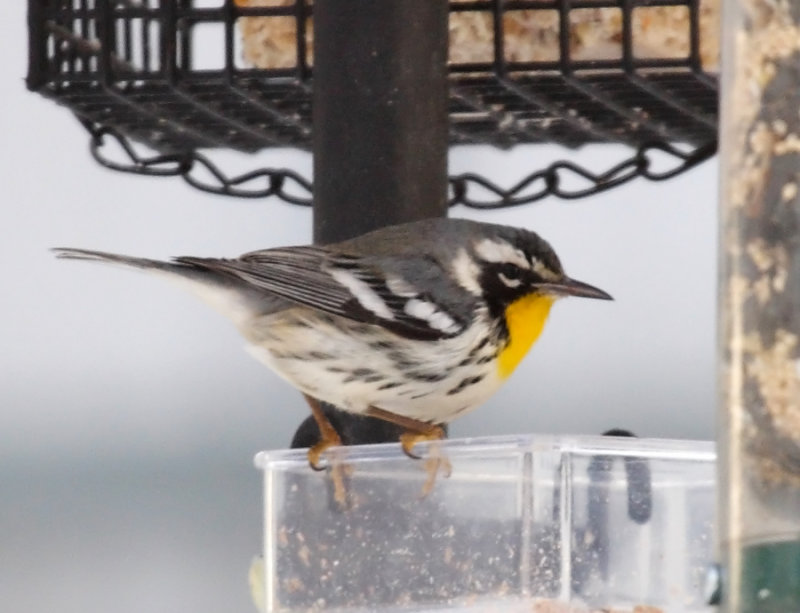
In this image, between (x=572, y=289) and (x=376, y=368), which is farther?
(x=572, y=289)

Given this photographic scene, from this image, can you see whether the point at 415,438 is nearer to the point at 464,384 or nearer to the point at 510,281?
the point at 464,384

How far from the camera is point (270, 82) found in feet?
8.93

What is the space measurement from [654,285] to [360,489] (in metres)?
2.96

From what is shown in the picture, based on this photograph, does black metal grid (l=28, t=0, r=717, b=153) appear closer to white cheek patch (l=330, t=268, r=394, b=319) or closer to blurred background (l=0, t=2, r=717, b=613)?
white cheek patch (l=330, t=268, r=394, b=319)

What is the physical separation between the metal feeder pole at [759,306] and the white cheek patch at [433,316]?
920 mm

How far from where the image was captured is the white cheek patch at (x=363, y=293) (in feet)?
9.22

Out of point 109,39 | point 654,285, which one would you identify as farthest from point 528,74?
point 654,285

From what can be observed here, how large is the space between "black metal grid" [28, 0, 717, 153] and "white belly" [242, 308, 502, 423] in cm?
39

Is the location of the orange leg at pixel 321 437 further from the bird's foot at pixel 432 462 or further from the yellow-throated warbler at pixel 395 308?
the bird's foot at pixel 432 462

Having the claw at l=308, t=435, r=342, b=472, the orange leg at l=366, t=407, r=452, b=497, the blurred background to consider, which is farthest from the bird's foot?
the blurred background

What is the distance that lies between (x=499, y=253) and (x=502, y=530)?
69 centimetres

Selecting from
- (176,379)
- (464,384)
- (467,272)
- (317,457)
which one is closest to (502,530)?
(317,457)

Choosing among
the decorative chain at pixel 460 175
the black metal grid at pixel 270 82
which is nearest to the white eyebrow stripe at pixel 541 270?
the decorative chain at pixel 460 175

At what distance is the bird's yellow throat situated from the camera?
292 centimetres
